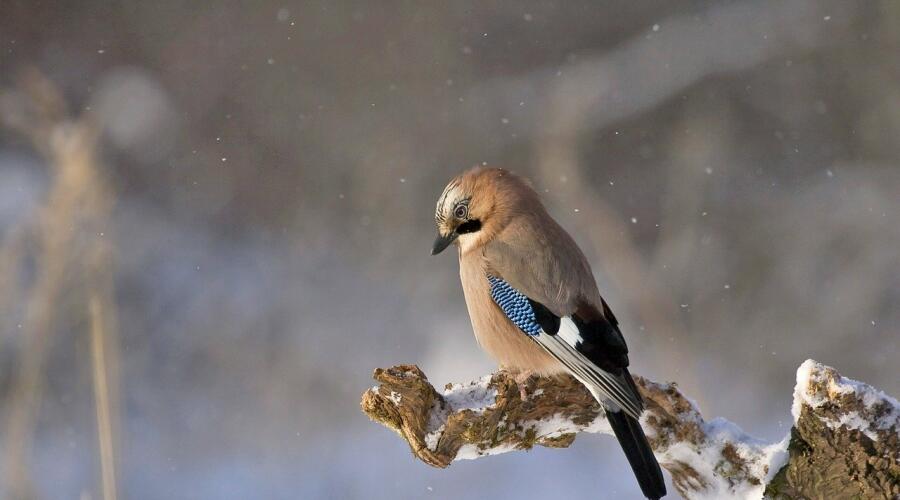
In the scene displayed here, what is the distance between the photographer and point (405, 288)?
527cm

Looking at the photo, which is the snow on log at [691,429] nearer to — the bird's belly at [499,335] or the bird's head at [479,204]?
the bird's belly at [499,335]

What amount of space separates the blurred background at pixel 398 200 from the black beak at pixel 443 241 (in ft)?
6.06

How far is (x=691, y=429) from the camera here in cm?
210

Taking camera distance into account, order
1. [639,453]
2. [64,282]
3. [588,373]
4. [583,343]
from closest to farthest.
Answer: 1. [639,453]
2. [588,373]
3. [583,343]
4. [64,282]

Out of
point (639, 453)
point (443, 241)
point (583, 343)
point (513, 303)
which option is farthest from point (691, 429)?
point (443, 241)

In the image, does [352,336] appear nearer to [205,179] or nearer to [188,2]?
[205,179]

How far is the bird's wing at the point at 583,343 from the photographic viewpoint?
6.81 ft

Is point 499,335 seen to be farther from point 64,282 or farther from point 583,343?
point 64,282

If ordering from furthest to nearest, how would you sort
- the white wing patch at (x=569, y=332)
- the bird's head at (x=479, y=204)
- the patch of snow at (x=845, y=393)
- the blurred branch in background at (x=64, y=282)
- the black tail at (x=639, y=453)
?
the bird's head at (x=479, y=204) < the blurred branch in background at (x=64, y=282) < the white wing patch at (x=569, y=332) < the black tail at (x=639, y=453) < the patch of snow at (x=845, y=393)

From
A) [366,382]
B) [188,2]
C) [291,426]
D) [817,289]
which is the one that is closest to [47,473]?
[291,426]

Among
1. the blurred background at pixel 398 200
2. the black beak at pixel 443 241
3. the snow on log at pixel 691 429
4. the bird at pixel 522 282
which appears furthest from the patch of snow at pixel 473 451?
the blurred background at pixel 398 200

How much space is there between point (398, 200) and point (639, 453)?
335cm

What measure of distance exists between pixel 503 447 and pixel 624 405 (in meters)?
Result: 0.26

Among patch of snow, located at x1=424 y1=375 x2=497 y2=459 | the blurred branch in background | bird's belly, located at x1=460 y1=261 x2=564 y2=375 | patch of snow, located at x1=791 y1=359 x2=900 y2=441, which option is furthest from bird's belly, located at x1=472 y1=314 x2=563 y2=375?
the blurred branch in background
